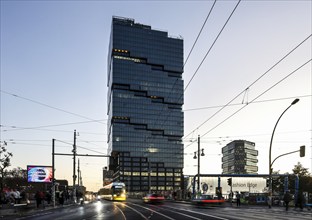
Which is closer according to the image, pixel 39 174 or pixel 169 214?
pixel 169 214

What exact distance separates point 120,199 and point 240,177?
2407 cm

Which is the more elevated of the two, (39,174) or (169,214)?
(39,174)

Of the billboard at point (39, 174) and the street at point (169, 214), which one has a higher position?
the billboard at point (39, 174)

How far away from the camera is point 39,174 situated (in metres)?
49.3

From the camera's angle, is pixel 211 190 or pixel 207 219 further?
pixel 211 190

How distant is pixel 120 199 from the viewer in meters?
73.6

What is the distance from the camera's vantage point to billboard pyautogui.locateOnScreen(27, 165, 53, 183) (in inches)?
1929

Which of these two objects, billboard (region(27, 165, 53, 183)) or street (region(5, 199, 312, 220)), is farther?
billboard (region(27, 165, 53, 183))

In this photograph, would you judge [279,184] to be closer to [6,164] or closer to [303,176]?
[303,176]

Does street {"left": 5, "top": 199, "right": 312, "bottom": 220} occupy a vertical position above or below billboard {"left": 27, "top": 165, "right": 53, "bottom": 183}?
below

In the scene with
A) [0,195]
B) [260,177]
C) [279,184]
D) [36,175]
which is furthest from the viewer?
[279,184]

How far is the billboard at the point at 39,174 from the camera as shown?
161 ft

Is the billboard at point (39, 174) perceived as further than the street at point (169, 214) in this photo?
Yes

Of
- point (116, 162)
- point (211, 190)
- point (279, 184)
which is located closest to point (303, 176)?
point (279, 184)
